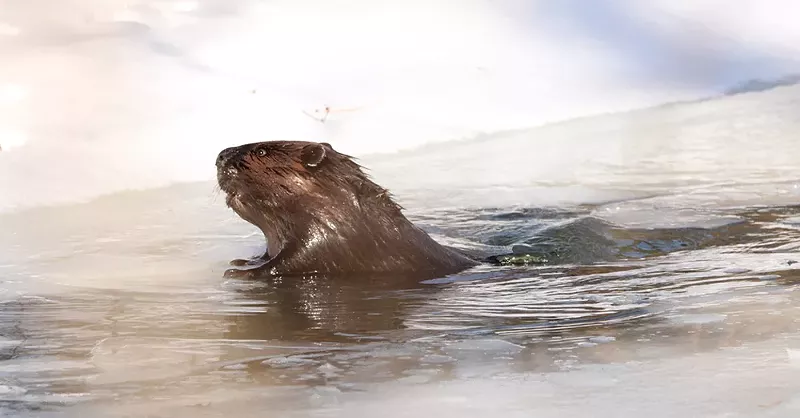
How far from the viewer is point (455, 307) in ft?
10.8

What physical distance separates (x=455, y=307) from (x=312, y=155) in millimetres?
1238

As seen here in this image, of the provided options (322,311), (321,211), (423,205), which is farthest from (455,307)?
(423,205)

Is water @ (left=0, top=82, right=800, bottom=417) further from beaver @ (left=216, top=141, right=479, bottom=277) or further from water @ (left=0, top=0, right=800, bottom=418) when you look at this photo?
beaver @ (left=216, top=141, right=479, bottom=277)

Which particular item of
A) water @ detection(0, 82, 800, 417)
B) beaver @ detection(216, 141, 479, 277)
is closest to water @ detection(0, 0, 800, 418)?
water @ detection(0, 82, 800, 417)

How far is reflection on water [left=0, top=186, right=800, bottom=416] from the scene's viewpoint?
222 centimetres

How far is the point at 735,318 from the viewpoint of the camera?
2699 mm

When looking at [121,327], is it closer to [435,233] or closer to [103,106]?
[435,233]

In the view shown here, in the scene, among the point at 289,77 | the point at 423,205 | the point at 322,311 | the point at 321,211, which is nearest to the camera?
the point at 322,311

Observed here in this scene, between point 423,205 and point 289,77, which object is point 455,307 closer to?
point 423,205

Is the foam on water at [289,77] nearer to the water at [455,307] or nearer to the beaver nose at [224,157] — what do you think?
the water at [455,307]

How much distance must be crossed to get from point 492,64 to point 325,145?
3.70m

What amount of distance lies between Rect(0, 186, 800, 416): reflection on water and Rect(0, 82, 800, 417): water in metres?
0.01

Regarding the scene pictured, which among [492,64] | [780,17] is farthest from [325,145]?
[780,17]

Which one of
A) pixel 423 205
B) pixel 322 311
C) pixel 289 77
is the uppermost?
pixel 289 77
